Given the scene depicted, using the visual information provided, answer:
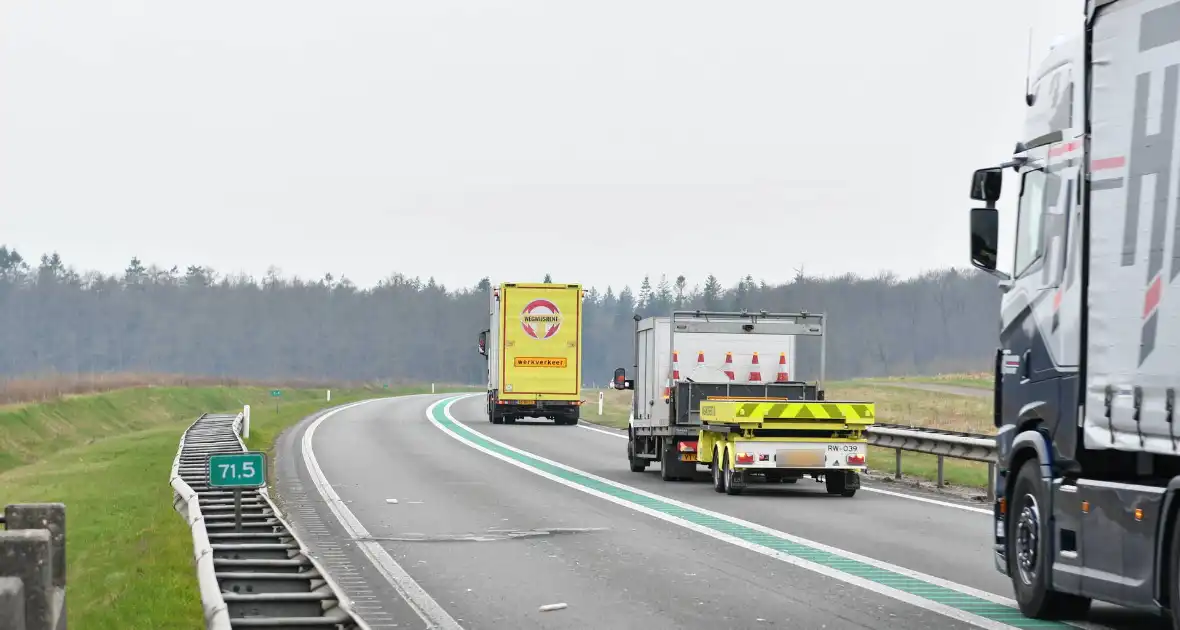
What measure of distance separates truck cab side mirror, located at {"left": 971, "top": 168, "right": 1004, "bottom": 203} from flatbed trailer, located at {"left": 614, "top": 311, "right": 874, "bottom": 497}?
1064cm

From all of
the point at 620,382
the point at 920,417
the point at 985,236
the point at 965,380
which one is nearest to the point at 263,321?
the point at 965,380

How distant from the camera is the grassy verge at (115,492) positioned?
12.6m

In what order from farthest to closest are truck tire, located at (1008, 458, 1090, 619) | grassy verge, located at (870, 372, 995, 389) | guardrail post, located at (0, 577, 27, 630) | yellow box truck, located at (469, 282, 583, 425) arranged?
grassy verge, located at (870, 372, 995, 389) < yellow box truck, located at (469, 282, 583, 425) < truck tire, located at (1008, 458, 1090, 619) < guardrail post, located at (0, 577, 27, 630)

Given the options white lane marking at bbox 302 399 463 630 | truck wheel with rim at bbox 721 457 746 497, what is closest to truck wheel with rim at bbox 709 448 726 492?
truck wheel with rim at bbox 721 457 746 497

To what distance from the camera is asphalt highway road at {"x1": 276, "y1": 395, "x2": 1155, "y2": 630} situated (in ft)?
38.3

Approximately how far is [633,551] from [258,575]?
516cm

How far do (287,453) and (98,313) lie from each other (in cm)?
15937

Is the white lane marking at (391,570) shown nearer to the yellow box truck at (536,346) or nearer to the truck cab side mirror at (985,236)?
the truck cab side mirror at (985,236)

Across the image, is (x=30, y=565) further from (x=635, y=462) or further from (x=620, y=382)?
(x=620, y=382)

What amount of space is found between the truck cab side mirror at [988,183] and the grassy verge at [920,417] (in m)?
13.9

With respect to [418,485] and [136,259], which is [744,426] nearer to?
[418,485]

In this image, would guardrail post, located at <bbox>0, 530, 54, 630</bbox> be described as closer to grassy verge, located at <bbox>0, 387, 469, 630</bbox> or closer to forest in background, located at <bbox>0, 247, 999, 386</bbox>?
grassy verge, located at <bbox>0, 387, 469, 630</bbox>

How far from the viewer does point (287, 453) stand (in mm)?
33469

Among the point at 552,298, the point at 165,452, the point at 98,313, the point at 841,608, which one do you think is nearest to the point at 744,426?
the point at 841,608
